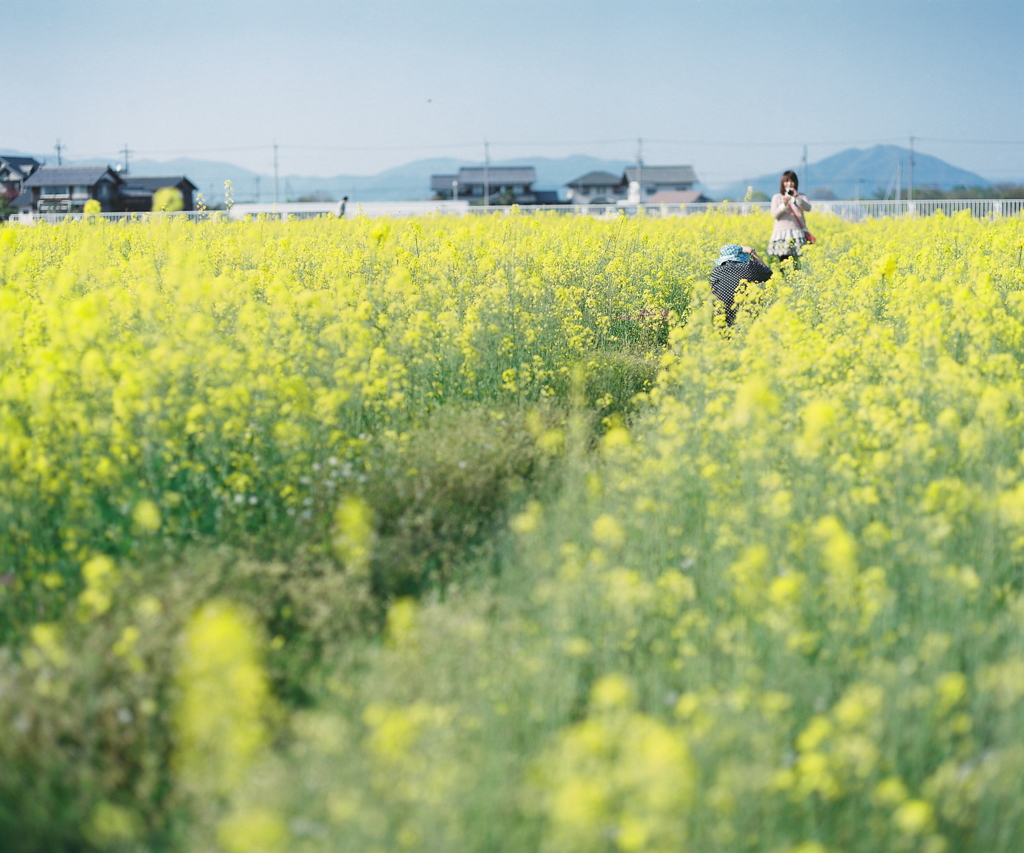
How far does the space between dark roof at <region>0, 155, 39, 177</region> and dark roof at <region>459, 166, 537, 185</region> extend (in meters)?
32.6

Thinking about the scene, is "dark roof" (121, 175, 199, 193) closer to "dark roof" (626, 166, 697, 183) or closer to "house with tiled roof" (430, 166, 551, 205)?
"house with tiled roof" (430, 166, 551, 205)

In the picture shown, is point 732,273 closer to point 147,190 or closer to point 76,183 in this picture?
point 76,183

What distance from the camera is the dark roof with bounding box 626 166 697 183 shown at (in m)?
95.4

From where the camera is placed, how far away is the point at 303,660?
3607 millimetres

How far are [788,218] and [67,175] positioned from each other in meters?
53.8

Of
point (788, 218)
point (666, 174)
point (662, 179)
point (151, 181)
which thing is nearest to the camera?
point (788, 218)

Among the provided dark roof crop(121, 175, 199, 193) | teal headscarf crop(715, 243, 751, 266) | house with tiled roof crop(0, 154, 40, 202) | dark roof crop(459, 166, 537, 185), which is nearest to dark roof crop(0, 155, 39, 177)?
house with tiled roof crop(0, 154, 40, 202)

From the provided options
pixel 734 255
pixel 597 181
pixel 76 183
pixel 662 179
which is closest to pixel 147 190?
pixel 76 183

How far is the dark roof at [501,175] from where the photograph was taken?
82238mm

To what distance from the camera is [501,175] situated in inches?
3278

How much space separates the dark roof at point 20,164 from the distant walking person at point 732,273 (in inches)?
2642

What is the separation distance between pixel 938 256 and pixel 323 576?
9.13 metres

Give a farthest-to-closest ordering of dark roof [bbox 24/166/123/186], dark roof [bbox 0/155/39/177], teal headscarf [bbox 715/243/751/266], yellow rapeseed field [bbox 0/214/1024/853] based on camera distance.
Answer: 1. dark roof [bbox 0/155/39/177]
2. dark roof [bbox 24/166/123/186]
3. teal headscarf [bbox 715/243/751/266]
4. yellow rapeseed field [bbox 0/214/1024/853]

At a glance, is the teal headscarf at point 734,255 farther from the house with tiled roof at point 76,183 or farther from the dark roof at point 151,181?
the dark roof at point 151,181
